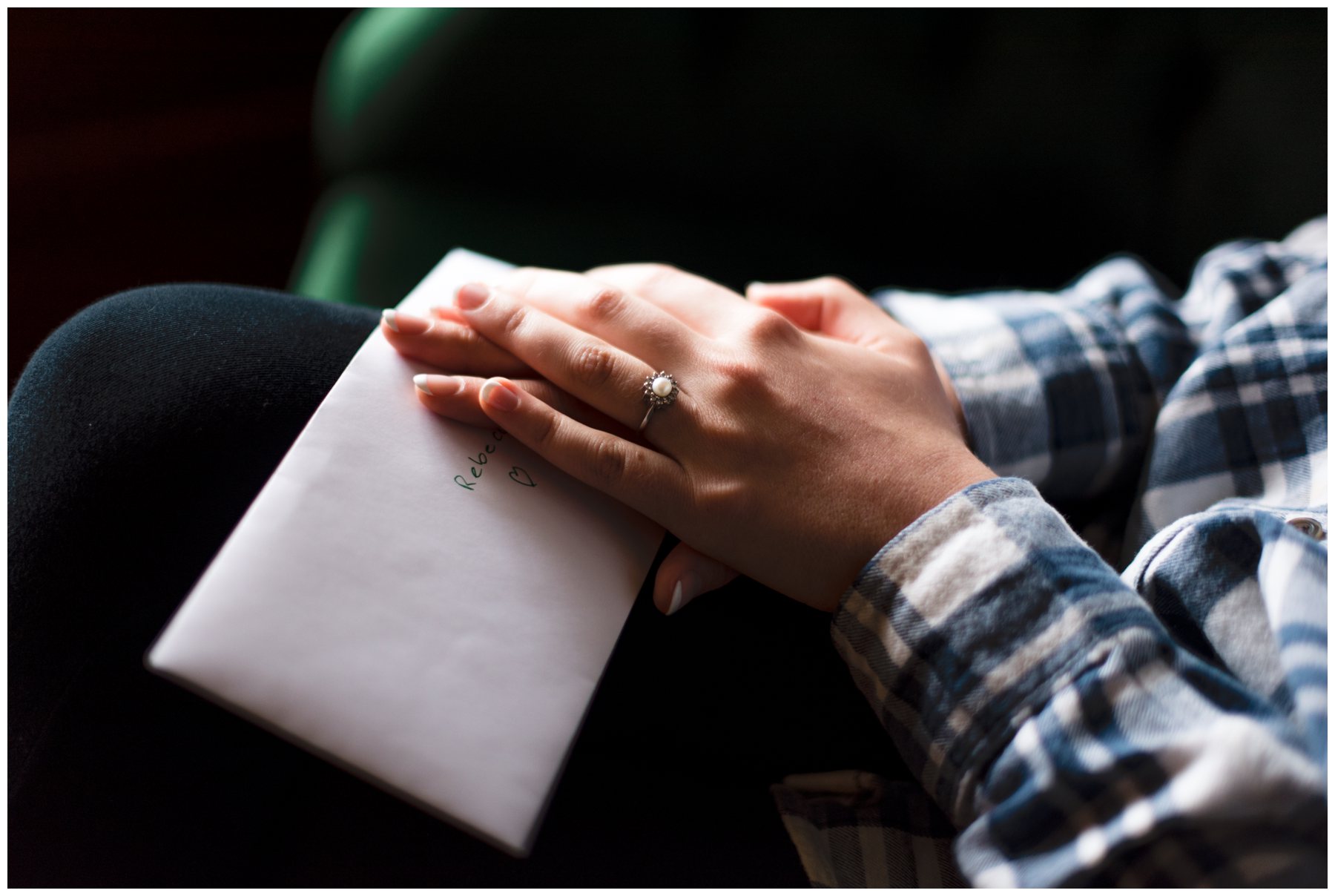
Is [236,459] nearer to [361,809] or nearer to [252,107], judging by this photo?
[361,809]

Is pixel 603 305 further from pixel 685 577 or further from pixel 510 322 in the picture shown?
pixel 685 577

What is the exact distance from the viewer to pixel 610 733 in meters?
0.46

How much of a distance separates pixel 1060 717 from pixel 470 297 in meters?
0.36

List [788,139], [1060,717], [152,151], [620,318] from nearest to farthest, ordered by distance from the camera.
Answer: [1060,717] < [620,318] < [788,139] < [152,151]

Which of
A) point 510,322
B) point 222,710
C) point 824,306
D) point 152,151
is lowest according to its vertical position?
point 222,710

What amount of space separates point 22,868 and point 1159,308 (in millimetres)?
721

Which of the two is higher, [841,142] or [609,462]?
[841,142]

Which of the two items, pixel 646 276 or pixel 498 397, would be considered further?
pixel 646 276

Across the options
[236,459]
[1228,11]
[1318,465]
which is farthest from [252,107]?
[1318,465]

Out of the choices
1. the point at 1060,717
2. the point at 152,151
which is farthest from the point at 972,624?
the point at 152,151

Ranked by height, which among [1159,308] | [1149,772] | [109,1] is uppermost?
[109,1]

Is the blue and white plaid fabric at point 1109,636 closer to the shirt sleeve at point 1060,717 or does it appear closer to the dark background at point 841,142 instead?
the shirt sleeve at point 1060,717

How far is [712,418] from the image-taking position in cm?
43

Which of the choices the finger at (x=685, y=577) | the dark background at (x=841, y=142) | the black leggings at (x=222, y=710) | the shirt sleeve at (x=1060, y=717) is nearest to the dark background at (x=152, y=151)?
the dark background at (x=841, y=142)
